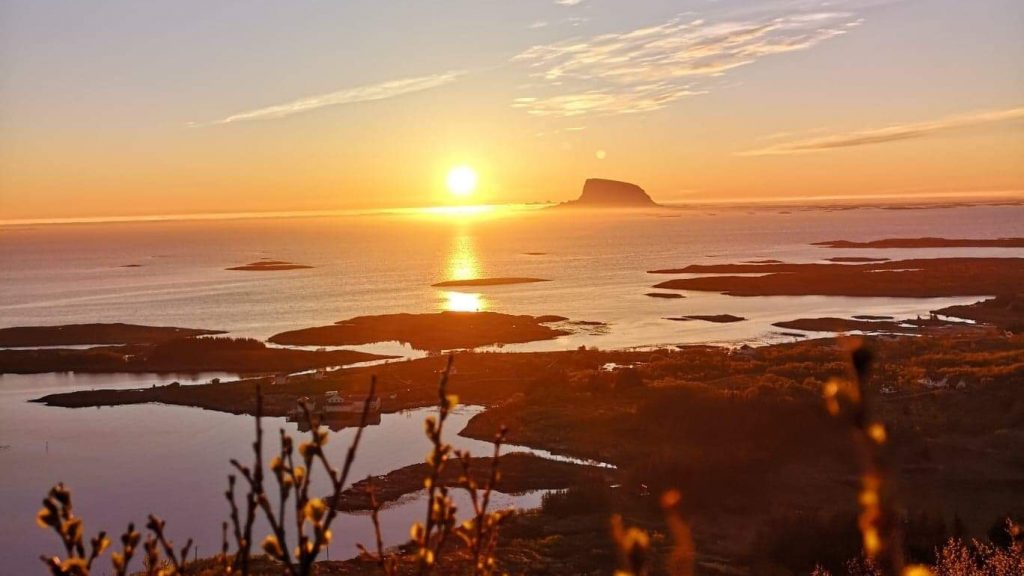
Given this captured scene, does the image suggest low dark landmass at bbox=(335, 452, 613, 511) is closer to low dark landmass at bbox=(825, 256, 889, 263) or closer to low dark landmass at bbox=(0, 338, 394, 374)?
low dark landmass at bbox=(0, 338, 394, 374)

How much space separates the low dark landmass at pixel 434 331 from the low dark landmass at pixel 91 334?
8.27 m

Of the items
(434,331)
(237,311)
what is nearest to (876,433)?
(434,331)

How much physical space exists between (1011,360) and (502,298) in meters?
50.6

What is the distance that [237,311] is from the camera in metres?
76.2

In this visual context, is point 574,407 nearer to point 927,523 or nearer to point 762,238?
point 927,523

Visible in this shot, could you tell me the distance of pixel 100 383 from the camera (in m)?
45.8

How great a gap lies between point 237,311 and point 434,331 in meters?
25.0

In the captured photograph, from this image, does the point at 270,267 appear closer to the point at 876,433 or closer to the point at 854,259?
the point at 854,259

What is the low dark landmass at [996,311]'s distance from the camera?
189 ft

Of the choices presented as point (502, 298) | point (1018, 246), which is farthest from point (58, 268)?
point (1018, 246)

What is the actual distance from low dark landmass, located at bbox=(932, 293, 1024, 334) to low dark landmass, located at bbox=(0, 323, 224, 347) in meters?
54.4

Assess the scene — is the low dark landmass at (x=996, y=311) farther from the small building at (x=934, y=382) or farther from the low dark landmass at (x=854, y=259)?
the low dark landmass at (x=854, y=259)

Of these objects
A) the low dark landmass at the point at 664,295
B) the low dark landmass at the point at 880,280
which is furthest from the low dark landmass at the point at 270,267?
the low dark landmass at the point at 664,295

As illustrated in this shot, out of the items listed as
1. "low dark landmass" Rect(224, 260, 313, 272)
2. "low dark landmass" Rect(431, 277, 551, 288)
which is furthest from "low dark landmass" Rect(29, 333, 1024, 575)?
"low dark landmass" Rect(224, 260, 313, 272)
